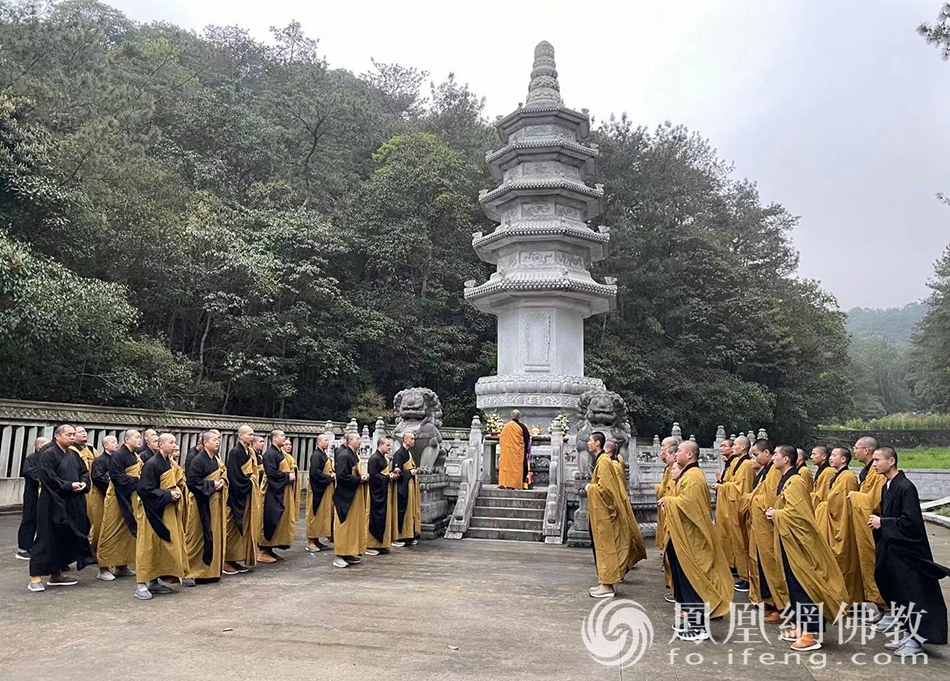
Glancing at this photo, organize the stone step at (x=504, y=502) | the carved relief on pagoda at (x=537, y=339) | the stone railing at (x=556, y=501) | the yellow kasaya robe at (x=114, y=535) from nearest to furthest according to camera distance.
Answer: the yellow kasaya robe at (x=114, y=535)
the stone railing at (x=556, y=501)
the stone step at (x=504, y=502)
the carved relief on pagoda at (x=537, y=339)

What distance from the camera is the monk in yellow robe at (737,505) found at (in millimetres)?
7203

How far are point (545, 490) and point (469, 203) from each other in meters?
15.9

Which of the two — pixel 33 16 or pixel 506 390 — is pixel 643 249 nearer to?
pixel 506 390

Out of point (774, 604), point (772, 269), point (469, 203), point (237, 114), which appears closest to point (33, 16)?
point (237, 114)

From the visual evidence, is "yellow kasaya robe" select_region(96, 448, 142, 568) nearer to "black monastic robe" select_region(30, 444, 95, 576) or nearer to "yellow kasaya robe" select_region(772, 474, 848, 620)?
"black monastic robe" select_region(30, 444, 95, 576)

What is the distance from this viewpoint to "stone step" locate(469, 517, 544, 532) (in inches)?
445

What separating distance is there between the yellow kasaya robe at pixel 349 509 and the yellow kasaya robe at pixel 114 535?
7.56 feet

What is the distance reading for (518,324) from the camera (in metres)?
17.4

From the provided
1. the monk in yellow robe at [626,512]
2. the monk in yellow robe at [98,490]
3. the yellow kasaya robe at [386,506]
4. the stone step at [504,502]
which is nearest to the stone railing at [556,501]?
the stone step at [504,502]

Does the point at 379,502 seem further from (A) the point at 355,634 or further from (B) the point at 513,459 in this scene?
(A) the point at 355,634

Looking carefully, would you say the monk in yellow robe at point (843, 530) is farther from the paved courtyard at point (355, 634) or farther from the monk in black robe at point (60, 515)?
the monk in black robe at point (60, 515)

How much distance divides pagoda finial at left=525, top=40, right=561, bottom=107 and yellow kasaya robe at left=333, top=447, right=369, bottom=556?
12645 mm

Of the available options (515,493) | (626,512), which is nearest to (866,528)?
(626,512)

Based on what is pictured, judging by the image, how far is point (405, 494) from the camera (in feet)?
33.3
